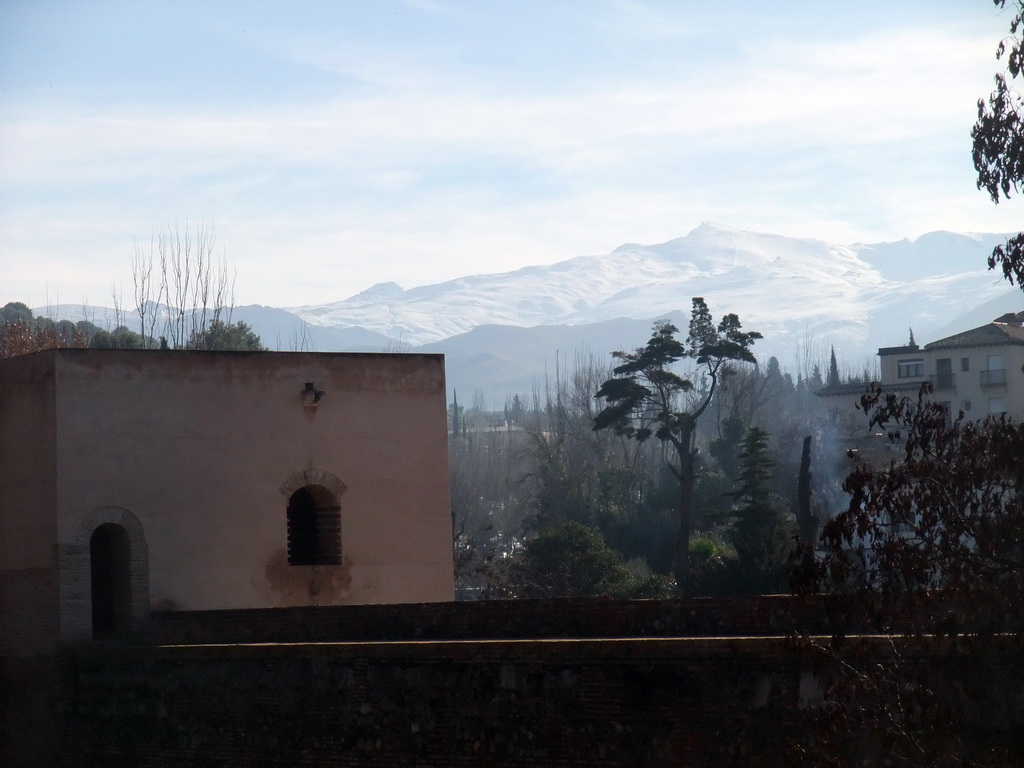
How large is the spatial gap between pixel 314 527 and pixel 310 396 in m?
1.62

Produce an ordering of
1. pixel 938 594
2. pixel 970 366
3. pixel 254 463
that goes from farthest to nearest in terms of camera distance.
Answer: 1. pixel 970 366
2. pixel 254 463
3. pixel 938 594

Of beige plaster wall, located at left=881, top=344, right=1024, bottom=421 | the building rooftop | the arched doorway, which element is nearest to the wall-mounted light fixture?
the arched doorway

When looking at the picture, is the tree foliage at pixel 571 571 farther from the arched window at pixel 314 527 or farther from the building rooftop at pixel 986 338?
the building rooftop at pixel 986 338

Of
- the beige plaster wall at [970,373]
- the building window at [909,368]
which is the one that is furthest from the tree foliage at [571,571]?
the building window at [909,368]

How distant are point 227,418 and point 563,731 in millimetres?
7054

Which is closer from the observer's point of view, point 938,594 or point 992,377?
point 938,594

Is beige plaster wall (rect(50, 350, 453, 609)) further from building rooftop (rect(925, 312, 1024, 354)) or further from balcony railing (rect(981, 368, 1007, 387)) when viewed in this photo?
balcony railing (rect(981, 368, 1007, 387))

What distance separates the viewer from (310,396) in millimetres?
15117

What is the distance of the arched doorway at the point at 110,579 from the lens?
1402 cm

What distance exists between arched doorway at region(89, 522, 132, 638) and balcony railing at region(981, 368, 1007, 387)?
123 feet

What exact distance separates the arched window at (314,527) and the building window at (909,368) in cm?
3562

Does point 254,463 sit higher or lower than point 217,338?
lower

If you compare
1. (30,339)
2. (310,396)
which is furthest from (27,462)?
(30,339)

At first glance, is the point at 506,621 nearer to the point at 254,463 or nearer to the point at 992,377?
the point at 254,463
